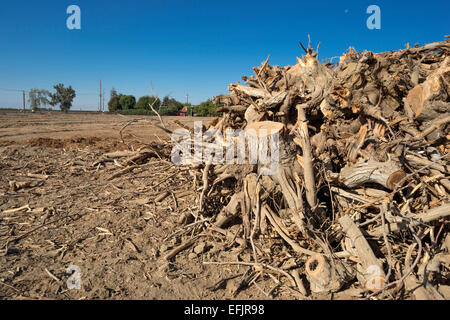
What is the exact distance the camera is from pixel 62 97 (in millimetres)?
43531

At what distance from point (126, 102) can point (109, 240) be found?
53066 millimetres


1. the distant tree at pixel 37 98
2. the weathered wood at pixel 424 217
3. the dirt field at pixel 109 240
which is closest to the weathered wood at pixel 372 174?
the weathered wood at pixel 424 217

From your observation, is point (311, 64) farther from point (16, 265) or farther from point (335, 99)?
point (16, 265)

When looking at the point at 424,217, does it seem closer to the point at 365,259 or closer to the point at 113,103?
the point at 365,259

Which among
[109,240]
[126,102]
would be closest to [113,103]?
[126,102]

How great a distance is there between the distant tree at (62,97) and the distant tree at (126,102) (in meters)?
9.42

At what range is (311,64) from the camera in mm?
3936

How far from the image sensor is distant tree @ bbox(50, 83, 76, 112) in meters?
43.4

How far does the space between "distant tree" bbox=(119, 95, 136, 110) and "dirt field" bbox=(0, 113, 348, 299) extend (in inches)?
1971

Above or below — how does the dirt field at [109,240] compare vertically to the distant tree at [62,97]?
below

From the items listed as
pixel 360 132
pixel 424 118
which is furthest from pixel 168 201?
pixel 424 118

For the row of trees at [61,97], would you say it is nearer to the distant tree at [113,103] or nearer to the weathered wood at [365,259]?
the distant tree at [113,103]

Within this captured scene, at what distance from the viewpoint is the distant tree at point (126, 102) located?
5200 centimetres

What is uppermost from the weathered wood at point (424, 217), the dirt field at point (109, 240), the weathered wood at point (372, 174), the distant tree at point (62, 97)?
the distant tree at point (62, 97)
